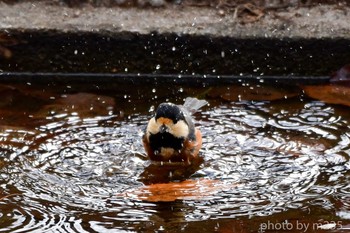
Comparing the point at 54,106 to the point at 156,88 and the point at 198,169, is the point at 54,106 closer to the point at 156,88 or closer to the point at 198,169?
the point at 156,88

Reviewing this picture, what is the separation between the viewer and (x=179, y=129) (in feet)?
15.4

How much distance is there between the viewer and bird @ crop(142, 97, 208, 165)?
179 inches

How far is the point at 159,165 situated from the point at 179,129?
0.29 metres

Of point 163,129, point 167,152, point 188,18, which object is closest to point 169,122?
point 163,129

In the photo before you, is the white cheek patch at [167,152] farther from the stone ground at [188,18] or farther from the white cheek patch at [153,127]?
the stone ground at [188,18]

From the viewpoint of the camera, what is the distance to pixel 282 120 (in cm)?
492

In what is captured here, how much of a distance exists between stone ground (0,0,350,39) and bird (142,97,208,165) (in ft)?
3.30

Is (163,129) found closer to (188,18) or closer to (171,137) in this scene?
(171,137)

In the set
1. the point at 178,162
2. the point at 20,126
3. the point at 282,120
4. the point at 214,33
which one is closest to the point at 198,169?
the point at 178,162

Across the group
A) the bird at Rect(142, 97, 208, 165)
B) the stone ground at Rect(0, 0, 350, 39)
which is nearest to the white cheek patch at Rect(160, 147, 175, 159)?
the bird at Rect(142, 97, 208, 165)

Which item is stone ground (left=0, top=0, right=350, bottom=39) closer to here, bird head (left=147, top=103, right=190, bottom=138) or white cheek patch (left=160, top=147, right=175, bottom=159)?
bird head (left=147, top=103, right=190, bottom=138)

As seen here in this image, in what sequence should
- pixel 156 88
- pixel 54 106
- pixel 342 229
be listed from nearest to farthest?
pixel 342 229, pixel 54 106, pixel 156 88

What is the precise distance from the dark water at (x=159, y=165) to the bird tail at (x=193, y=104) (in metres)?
0.06

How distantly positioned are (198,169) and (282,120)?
80 centimetres
